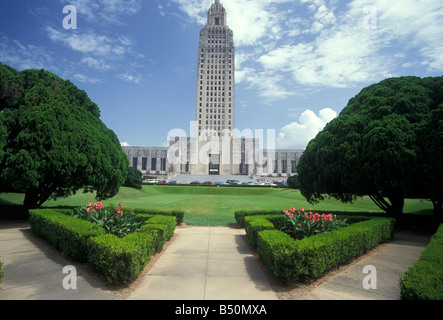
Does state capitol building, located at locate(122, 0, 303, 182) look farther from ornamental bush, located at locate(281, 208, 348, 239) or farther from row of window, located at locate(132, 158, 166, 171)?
ornamental bush, located at locate(281, 208, 348, 239)

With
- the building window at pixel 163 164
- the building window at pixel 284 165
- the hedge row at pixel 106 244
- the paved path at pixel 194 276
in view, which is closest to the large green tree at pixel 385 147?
the paved path at pixel 194 276

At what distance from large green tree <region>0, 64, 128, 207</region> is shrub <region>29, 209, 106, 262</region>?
2698mm

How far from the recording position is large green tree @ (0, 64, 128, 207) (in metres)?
11.2

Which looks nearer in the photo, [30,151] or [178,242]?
[178,242]

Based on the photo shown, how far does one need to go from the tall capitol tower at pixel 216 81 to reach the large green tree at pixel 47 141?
70.8 m

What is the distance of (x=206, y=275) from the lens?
6129 mm

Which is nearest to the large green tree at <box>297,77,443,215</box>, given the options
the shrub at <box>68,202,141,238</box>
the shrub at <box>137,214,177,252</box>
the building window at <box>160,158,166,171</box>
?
the shrub at <box>137,214,177,252</box>

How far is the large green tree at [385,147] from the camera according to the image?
440 inches

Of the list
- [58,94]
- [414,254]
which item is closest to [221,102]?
[58,94]

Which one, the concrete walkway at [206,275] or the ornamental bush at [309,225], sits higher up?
the ornamental bush at [309,225]

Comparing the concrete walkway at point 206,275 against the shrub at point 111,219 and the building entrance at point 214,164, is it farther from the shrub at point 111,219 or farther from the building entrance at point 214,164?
the building entrance at point 214,164
